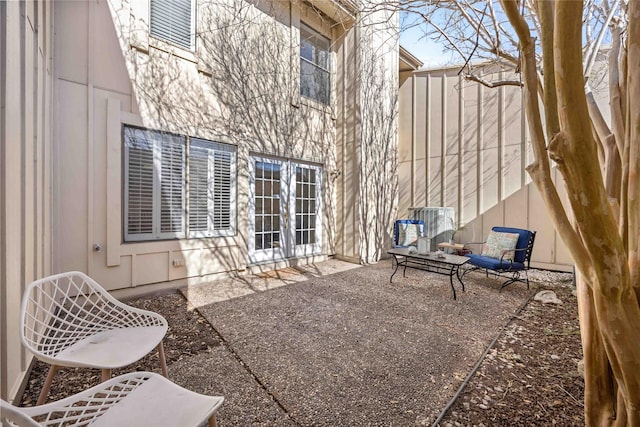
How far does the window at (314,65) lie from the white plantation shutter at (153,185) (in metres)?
3.08

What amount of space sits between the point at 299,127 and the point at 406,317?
418cm

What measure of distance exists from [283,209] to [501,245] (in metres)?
3.92

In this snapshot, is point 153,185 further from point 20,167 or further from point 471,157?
point 471,157

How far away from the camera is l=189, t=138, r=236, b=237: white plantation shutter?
4.34 m

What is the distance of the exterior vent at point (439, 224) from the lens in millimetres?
6688

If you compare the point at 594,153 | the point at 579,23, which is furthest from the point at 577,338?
the point at 579,23

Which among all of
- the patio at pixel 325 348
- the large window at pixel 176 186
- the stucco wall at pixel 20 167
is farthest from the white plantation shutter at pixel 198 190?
the stucco wall at pixel 20 167

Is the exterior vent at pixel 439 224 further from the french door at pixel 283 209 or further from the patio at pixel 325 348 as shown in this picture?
the french door at pixel 283 209

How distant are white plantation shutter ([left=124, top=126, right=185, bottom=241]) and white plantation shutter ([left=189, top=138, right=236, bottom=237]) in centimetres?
17

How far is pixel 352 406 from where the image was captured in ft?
5.87

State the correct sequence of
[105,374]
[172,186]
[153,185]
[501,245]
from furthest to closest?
1. [501,245]
2. [172,186]
3. [153,185]
4. [105,374]

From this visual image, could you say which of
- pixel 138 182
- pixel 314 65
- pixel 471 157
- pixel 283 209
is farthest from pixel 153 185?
pixel 471 157

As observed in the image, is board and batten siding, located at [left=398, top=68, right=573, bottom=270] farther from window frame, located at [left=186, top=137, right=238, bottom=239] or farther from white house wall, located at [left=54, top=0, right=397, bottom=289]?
window frame, located at [left=186, top=137, right=238, bottom=239]

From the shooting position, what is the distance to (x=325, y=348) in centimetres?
250
